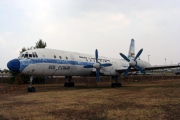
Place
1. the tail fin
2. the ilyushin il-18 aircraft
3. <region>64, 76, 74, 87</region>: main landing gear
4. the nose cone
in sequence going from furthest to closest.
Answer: the tail fin < <region>64, 76, 74, 87</region>: main landing gear < the ilyushin il-18 aircraft < the nose cone

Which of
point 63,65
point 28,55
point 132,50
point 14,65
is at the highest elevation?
point 132,50

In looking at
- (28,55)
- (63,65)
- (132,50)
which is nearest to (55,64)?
(63,65)

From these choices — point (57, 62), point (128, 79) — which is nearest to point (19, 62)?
point (57, 62)

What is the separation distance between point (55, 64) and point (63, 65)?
1296 mm

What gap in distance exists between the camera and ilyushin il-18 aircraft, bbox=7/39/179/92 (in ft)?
69.9

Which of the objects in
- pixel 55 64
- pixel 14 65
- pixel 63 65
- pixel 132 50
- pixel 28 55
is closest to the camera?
pixel 14 65

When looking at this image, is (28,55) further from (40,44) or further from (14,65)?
(40,44)

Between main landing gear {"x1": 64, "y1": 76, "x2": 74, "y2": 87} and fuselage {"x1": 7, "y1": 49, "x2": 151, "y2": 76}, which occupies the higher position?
fuselage {"x1": 7, "y1": 49, "x2": 151, "y2": 76}

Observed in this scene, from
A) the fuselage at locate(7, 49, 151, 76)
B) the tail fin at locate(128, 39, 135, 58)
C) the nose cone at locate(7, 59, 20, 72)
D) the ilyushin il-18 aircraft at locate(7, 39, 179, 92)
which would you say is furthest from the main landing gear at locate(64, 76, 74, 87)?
the tail fin at locate(128, 39, 135, 58)

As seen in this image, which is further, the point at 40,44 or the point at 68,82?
the point at 40,44

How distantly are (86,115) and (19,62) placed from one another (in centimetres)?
1328

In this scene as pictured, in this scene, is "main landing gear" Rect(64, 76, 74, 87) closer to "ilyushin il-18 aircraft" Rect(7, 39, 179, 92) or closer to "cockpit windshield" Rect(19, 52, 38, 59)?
"ilyushin il-18 aircraft" Rect(7, 39, 179, 92)

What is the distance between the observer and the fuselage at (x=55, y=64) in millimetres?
21094

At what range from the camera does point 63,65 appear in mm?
25062
